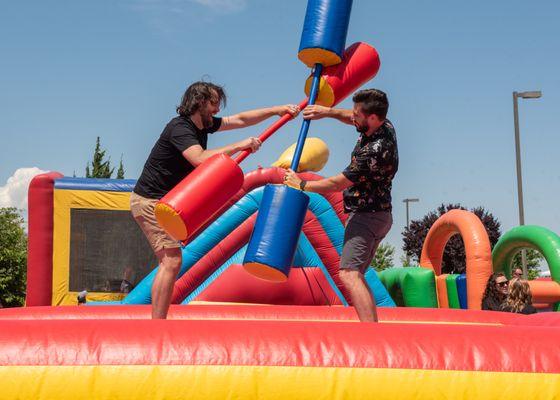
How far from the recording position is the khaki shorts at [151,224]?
3.61 metres

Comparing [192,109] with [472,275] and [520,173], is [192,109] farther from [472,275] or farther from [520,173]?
[520,173]

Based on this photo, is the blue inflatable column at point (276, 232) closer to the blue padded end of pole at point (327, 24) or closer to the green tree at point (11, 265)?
the blue padded end of pole at point (327, 24)

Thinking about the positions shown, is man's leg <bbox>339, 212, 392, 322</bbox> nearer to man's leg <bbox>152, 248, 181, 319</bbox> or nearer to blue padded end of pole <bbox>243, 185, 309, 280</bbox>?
blue padded end of pole <bbox>243, 185, 309, 280</bbox>

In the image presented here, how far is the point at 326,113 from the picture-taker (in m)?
3.76

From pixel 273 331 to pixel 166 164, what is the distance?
154 centimetres

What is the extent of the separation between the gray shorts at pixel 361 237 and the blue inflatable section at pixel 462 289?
5636mm

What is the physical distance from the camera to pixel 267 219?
343cm

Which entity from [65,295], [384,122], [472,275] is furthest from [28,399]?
[472,275]

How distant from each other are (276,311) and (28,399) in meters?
2.31

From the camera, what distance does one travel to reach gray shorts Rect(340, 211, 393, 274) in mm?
3367

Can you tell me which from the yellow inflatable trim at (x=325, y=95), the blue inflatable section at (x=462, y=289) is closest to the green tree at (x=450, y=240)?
the blue inflatable section at (x=462, y=289)

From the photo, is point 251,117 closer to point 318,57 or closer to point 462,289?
point 318,57

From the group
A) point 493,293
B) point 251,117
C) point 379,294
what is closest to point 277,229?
point 251,117

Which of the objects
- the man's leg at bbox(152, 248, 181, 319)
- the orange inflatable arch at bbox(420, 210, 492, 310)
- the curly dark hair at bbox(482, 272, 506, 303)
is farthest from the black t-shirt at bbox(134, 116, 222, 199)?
the orange inflatable arch at bbox(420, 210, 492, 310)
